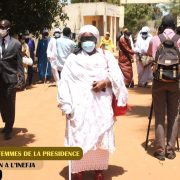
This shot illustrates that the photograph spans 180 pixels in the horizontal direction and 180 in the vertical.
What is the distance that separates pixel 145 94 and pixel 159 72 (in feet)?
21.4

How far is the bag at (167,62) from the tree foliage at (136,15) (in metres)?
45.8

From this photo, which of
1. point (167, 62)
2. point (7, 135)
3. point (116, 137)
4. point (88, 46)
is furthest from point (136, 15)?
point (88, 46)

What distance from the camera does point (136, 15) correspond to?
52938mm

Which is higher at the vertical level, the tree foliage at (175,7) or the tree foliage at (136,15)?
the tree foliage at (175,7)

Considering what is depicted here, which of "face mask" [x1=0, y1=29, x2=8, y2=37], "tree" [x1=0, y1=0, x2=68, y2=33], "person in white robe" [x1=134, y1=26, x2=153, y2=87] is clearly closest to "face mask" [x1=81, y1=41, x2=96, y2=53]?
"face mask" [x1=0, y1=29, x2=8, y2=37]

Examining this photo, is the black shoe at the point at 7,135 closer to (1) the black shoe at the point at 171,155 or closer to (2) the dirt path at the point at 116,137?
(2) the dirt path at the point at 116,137

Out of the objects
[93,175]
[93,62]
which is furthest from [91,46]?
[93,175]

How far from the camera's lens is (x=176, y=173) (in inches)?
241

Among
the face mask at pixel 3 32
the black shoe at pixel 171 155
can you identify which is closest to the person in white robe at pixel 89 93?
the black shoe at pixel 171 155

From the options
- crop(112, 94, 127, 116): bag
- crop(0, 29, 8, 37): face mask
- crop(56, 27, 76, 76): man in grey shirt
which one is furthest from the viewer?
crop(56, 27, 76, 76): man in grey shirt

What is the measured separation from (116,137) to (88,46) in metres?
2.88

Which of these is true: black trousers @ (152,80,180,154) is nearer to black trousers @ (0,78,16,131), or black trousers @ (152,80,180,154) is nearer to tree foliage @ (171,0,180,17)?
black trousers @ (0,78,16,131)

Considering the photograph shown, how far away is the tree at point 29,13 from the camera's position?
15.2 metres

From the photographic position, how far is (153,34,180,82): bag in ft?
20.5
